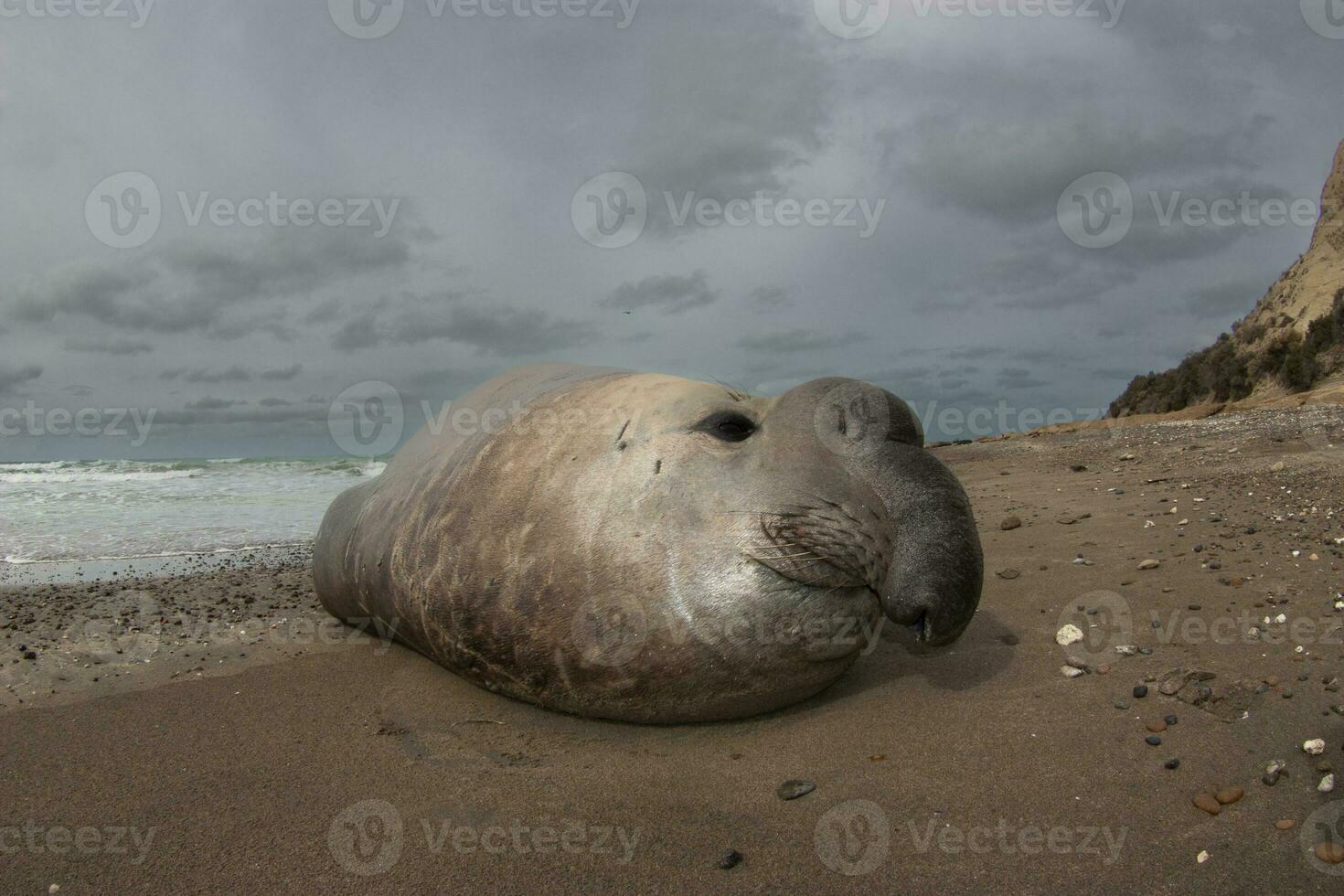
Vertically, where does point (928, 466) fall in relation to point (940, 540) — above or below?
above

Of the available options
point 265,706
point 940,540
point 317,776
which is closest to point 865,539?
point 940,540

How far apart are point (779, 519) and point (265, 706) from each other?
2.54 m

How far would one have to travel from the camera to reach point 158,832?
107 inches

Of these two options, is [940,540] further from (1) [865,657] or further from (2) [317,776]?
(2) [317,776]
